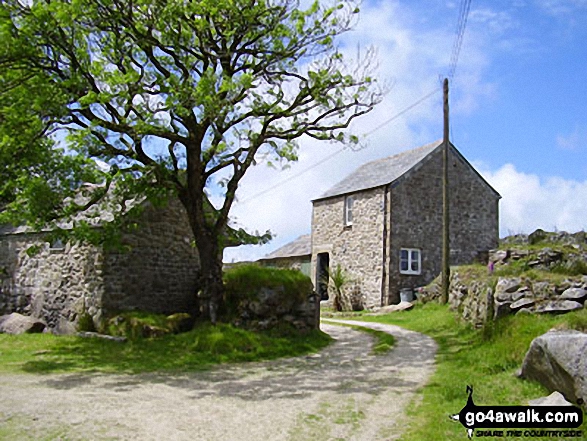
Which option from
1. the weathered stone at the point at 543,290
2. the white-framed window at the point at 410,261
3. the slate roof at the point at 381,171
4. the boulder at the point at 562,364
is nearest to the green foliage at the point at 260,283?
the weathered stone at the point at 543,290

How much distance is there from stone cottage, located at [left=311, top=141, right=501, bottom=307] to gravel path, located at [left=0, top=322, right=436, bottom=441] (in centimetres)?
1307

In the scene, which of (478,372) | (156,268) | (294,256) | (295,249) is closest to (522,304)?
(478,372)

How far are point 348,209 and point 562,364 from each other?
21.4 m

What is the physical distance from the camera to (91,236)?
13344 mm

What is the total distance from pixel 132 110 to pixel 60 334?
750 centimetres

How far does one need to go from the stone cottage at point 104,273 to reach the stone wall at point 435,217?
11074 mm

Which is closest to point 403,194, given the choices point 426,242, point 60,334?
point 426,242

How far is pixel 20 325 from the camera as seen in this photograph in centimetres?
1688

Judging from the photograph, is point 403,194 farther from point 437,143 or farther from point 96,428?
point 96,428

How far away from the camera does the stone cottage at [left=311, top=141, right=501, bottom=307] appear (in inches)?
1009

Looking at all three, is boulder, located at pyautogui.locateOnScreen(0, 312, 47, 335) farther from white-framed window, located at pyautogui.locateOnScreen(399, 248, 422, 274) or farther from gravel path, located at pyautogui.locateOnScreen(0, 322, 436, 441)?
white-framed window, located at pyautogui.locateOnScreen(399, 248, 422, 274)

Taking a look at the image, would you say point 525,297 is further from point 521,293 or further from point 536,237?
point 536,237

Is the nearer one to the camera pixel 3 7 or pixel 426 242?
pixel 3 7

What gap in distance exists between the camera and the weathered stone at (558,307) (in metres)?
11.1
